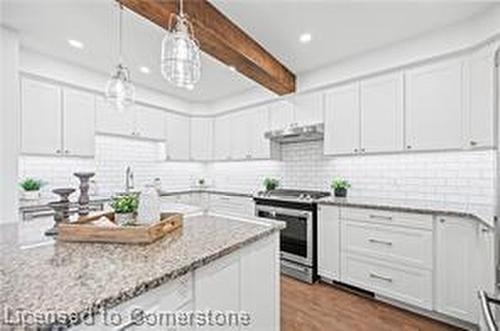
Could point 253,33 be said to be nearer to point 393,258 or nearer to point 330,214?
point 330,214

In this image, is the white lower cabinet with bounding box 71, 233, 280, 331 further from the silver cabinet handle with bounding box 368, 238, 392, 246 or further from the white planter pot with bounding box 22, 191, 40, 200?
the white planter pot with bounding box 22, 191, 40, 200

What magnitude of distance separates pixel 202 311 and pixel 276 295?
712 mm

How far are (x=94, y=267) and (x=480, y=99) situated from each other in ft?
10.0

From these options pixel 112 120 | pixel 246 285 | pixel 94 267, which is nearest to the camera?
pixel 94 267

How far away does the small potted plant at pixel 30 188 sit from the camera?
2959 millimetres

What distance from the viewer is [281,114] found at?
399 centimetres

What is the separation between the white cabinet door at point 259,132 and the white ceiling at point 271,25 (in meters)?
1.11

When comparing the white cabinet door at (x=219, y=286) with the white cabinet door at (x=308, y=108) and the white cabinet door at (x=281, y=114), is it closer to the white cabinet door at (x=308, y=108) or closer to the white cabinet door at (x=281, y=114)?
the white cabinet door at (x=308, y=108)

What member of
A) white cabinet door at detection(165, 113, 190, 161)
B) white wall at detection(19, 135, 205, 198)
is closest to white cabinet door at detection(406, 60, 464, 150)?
white wall at detection(19, 135, 205, 198)

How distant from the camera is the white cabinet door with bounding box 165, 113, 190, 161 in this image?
4664mm

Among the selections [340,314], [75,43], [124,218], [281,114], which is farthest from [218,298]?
[281,114]

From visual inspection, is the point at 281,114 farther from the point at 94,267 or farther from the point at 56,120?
the point at 94,267

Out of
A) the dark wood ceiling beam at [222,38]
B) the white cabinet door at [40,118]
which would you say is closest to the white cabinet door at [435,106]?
the dark wood ceiling beam at [222,38]

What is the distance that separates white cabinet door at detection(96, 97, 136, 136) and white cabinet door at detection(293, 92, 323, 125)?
7.88ft
